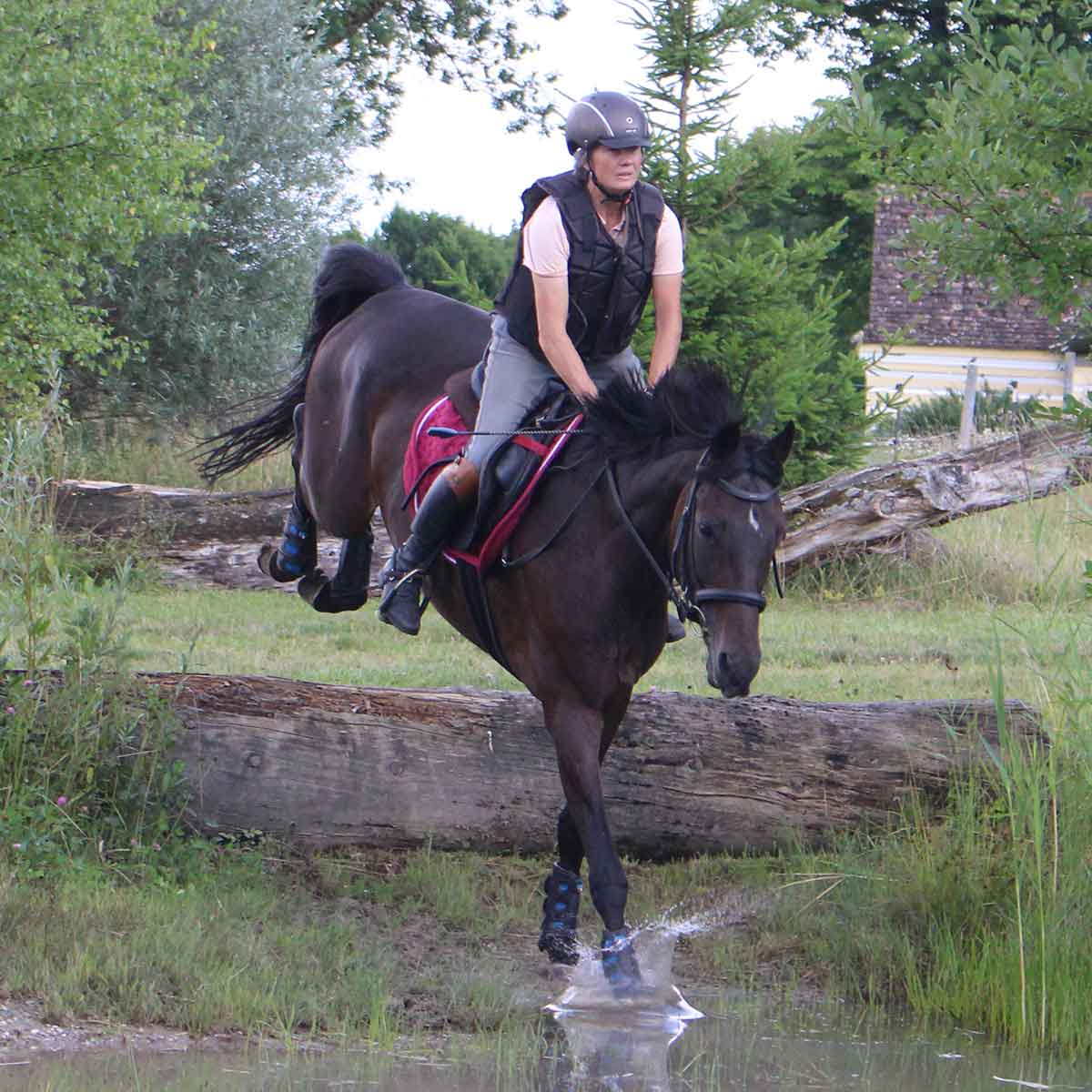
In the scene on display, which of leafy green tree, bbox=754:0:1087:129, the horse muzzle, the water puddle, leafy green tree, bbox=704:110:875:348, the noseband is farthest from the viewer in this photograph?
leafy green tree, bbox=754:0:1087:129

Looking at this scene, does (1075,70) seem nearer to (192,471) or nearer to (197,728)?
(197,728)

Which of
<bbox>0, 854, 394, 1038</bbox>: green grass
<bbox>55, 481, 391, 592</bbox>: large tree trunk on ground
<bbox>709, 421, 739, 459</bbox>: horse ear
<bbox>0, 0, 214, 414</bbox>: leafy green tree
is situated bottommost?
<bbox>0, 854, 394, 1038</bbox>: green grass

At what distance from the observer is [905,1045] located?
5.14m

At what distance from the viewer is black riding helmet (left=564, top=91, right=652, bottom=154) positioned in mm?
5680

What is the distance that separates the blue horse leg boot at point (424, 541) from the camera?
600 centimetres

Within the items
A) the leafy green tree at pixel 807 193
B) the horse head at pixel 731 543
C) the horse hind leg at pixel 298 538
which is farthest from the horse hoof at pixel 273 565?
the leafy green tree at pixel 807 193

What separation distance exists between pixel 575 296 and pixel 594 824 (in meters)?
2.02

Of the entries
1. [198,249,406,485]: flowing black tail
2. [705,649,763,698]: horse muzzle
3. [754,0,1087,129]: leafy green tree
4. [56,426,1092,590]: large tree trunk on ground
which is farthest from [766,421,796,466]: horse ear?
[754,0,1087,129]: leafy green tree

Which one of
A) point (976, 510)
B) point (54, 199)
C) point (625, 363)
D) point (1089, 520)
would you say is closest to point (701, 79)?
point (976, 510)

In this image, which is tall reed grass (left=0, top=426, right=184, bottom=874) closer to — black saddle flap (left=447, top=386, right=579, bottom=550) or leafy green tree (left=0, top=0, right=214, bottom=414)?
black saddle flap (left=447, top=386, right=579, bottom=550)

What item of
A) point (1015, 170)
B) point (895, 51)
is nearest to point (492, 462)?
point (1015, 170)

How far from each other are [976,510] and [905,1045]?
357 inches

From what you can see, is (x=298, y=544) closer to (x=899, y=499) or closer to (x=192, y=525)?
(x=192, y=525)

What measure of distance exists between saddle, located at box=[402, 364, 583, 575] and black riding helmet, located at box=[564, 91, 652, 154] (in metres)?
0.94
